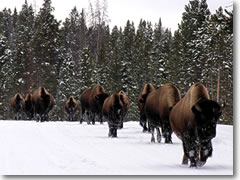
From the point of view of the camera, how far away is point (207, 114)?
26.5ft

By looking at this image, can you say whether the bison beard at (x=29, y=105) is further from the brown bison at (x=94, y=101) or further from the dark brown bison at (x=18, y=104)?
the brown bison at (x=94, y=101)

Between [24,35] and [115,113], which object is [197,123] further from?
[24,35]

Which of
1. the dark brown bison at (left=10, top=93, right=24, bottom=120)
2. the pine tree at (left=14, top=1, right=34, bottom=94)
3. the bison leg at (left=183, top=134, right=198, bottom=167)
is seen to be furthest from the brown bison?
the bison leg at (left=183, top=134, right=198, bottom=167)

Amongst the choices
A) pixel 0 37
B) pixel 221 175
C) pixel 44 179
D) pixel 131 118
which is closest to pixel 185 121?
pixel 221 175

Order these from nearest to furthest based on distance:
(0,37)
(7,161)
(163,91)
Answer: (7,161) → (163,91) → (0,37)

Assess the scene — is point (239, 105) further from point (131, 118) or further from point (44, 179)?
point (131, 118)

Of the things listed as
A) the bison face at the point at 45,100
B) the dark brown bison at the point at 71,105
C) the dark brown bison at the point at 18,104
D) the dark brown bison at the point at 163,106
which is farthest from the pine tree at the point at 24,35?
the dark brown bison at the point at 18,104

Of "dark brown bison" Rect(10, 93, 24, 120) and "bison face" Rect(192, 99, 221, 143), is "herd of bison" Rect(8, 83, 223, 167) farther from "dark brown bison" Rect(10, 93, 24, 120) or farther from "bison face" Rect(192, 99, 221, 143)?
"dark brown bison" Rect(10, 93, 24, 120)

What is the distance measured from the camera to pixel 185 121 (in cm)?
878

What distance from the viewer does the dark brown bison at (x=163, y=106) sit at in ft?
43.0

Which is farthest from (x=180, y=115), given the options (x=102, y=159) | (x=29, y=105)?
(x=29, y=105)

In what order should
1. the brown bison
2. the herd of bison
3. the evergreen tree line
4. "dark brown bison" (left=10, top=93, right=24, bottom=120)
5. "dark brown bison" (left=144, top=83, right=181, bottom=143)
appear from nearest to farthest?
the herd of bison → the evergreen tree line → "dark brown bison" (left=144, top=83, right=181, bottom=143) → the brown bison → "dark brown bison" (left=10, top=93, right=24, bottom=120)

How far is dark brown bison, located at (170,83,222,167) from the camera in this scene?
8055 millimetres

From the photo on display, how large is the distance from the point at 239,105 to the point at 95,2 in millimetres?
5124
